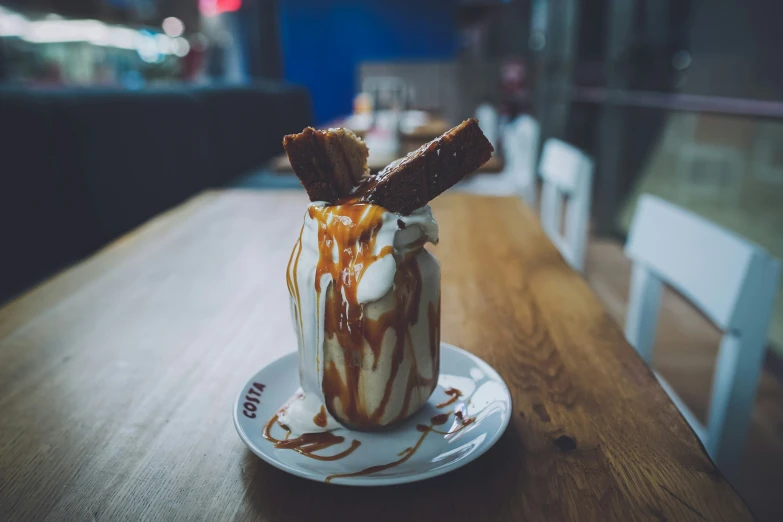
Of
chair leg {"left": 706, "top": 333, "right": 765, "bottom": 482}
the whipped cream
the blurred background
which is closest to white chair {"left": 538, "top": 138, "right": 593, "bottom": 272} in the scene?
the blurred background

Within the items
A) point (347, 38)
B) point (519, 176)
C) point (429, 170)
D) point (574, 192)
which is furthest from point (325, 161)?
point (347, 38)

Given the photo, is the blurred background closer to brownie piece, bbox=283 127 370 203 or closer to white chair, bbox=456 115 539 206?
white chair, bbox=456 115 539 206

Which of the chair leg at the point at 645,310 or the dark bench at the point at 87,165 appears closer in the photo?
the chair leg at the point at 645,310

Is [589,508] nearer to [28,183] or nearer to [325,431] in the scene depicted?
[325,431]

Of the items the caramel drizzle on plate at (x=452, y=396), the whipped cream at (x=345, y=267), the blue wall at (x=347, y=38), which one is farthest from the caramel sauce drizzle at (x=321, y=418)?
the blue wall at (x=347, y=38)

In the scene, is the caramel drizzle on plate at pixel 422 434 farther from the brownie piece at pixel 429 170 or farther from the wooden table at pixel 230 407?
the brownie piece at pixel 429 170

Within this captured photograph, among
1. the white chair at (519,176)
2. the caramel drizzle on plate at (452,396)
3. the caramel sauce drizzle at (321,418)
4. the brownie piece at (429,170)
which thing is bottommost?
the white chair at (519,176)

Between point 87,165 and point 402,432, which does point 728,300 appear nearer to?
point 402,432
